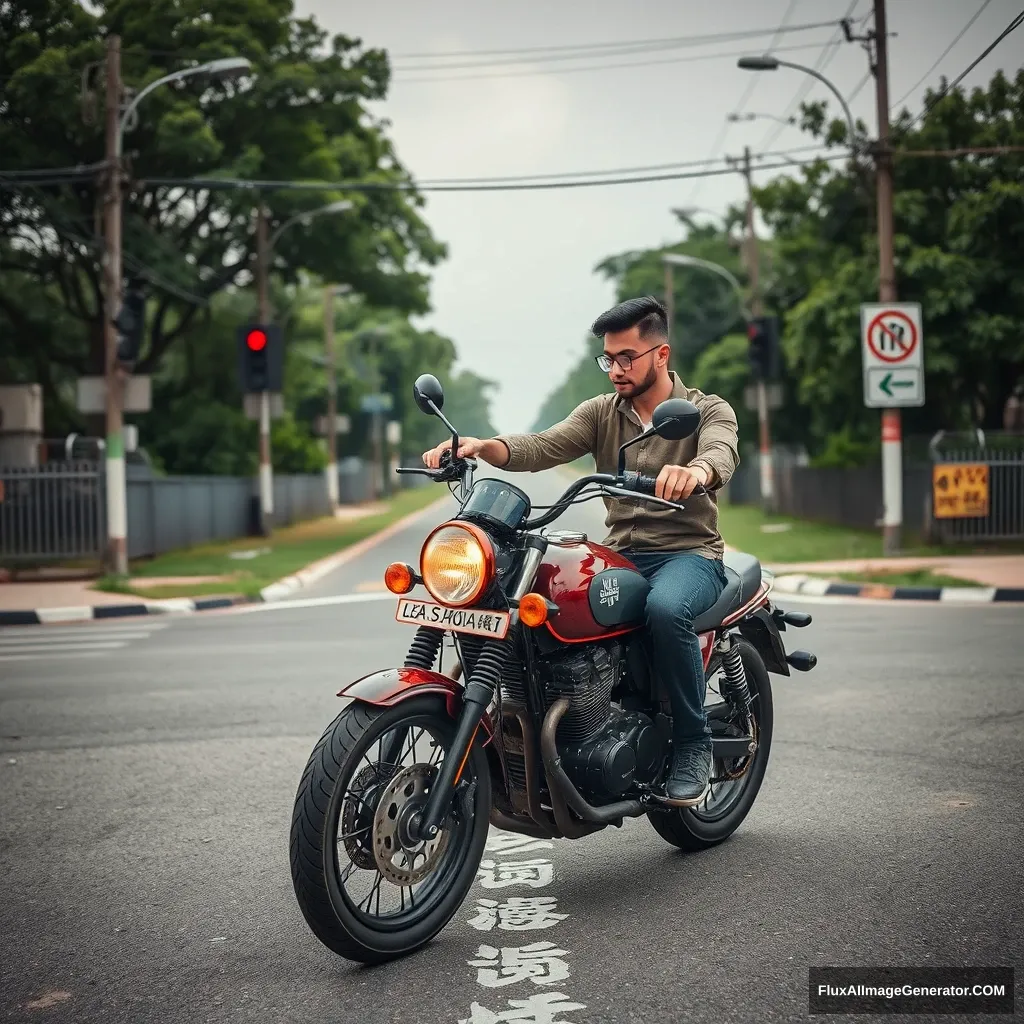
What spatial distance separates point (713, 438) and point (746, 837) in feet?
5.39

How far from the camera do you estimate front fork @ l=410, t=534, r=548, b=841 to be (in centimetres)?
383

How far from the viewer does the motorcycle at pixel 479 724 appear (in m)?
3.74

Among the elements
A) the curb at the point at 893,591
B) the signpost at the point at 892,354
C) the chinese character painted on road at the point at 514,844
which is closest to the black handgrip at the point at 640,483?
the chinese character painted on road at the point at 514,844

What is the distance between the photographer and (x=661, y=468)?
4.51 m

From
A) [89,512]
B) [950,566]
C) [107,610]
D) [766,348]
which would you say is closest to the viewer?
[107,610]

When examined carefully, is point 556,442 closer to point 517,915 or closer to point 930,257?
point 517,915

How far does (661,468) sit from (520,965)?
1686 millimetres

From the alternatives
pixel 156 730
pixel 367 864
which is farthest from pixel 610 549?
pixel 156 730

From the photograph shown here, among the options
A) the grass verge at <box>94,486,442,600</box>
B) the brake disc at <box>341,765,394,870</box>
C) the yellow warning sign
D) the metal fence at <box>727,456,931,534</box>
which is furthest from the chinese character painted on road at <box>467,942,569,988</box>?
the metal fence at <box>727,456,931,534</box>

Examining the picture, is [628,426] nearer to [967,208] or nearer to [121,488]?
[121,488]

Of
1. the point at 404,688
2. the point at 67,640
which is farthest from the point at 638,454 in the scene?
the point at 67,640

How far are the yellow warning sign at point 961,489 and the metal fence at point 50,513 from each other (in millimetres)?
12563

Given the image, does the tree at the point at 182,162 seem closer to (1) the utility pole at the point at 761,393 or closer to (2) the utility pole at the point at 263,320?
(2) the utility pole at the point at 263,320

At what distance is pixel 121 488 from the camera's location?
18734mm
